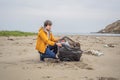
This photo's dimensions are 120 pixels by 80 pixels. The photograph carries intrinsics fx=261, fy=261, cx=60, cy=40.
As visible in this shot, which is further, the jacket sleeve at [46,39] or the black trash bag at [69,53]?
the black trash bag at [69,53]

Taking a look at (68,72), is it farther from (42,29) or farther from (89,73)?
(42,29)

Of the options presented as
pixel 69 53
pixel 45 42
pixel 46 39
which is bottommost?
pixel 69 53

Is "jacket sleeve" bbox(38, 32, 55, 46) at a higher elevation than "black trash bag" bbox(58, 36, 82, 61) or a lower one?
higher

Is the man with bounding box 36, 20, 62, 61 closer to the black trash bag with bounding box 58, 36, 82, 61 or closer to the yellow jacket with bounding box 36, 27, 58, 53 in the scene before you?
the yellow jacket with bounding box 36, 27, 58, 53

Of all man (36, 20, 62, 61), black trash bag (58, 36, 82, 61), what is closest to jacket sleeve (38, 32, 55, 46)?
man (36, 20, 62, 61)

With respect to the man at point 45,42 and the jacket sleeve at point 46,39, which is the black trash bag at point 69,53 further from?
the jacket sleeve at point 46,39

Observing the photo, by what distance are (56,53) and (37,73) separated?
2.48 metres

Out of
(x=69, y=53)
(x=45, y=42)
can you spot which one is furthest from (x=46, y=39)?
(x=69, y=53)

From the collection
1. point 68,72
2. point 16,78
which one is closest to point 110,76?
point 68,72

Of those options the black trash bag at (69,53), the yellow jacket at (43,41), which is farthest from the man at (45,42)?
the black trash bag at (69,53)

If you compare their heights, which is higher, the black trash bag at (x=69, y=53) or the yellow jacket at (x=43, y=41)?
the yellow jacket at (x=43, y=41)

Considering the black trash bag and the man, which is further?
the black trash bag

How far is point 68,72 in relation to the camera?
664 cm

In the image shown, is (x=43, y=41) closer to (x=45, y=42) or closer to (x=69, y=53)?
(x=45, y=42)
